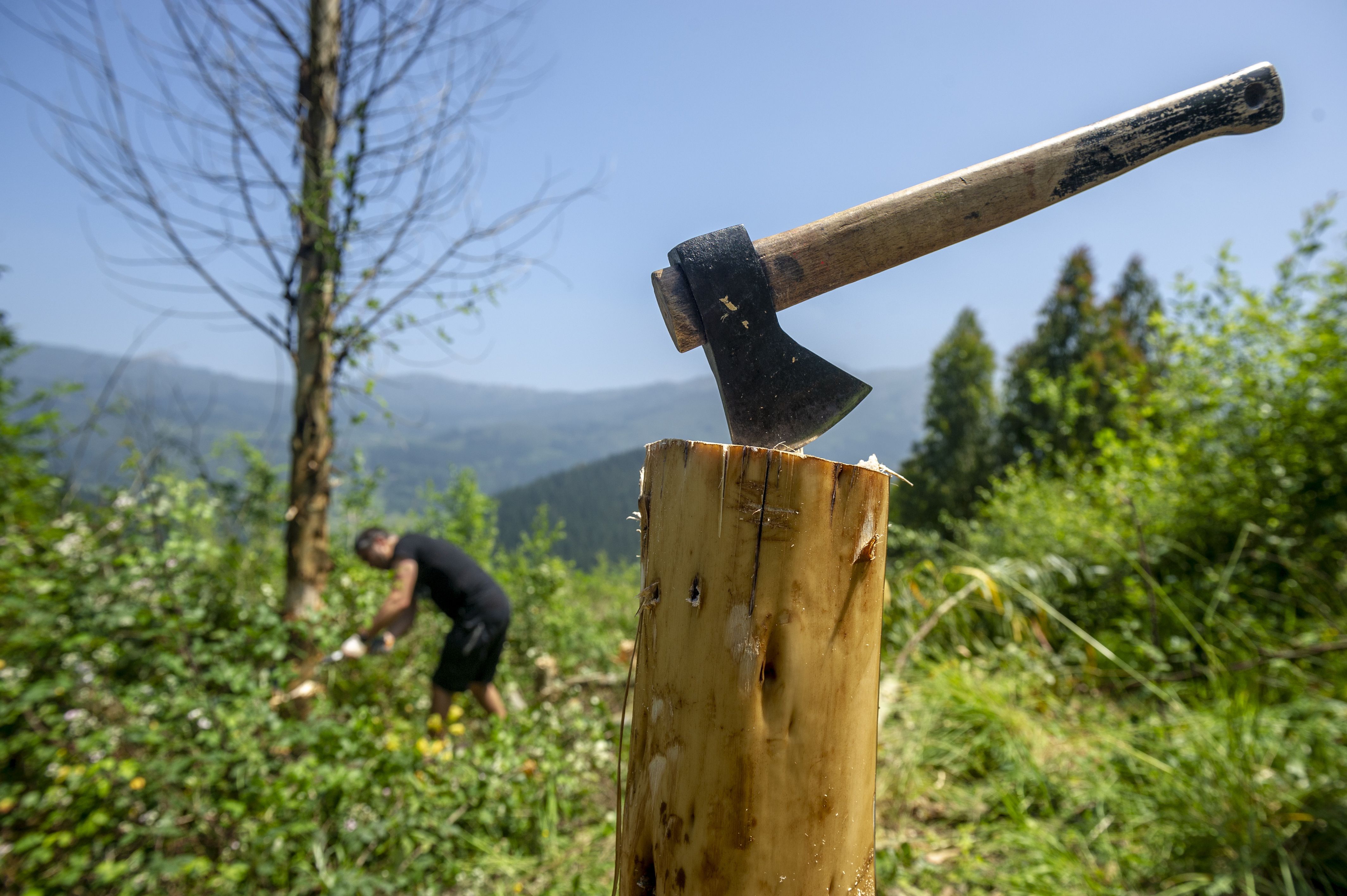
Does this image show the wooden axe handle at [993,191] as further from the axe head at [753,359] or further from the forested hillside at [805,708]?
the forested hillside at [805,708]

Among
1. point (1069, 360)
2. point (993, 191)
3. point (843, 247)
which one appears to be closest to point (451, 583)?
point (843, 247)

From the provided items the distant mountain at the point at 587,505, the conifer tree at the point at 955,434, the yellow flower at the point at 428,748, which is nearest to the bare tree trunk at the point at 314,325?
the yellow flower at the point at 428,748

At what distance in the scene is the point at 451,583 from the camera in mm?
4238

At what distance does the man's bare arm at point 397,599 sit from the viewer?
382 cm

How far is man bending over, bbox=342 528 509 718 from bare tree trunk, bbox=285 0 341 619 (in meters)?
0.44

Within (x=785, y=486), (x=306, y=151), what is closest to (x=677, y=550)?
(x=785, y=486)

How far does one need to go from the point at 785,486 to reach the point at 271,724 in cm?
302

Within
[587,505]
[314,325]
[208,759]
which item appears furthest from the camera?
[587,505]

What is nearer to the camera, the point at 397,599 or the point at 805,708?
the point at 805,708

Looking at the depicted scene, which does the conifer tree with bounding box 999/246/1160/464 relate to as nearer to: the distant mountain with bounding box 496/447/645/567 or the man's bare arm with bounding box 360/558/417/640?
the distant mountain with bounding box 496/447/645/567

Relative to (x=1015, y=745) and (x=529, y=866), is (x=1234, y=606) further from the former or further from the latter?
(x=529, y=866)

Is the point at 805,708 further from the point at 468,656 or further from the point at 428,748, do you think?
the point at 468,656

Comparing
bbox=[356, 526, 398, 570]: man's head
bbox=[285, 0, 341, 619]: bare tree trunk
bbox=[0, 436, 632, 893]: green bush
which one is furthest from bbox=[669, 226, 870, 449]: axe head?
bbox=[356, 526, 398, 570]: man's head

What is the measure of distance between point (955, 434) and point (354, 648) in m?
15.6
